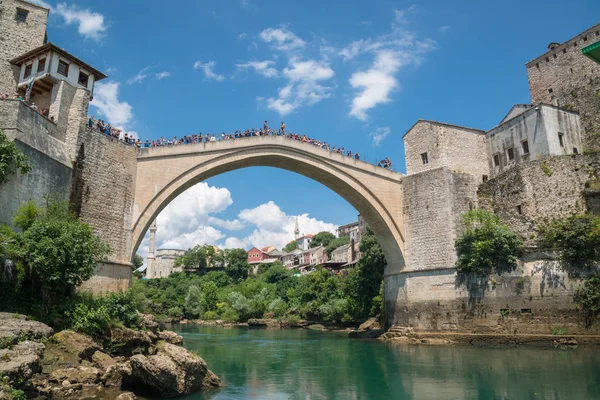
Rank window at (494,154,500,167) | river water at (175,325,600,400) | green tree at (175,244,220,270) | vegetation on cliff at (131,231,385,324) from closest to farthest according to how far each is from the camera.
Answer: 1. river water at (175,325,600,400)
2. window at (494,154,500,167)
3. vegetation on cliff at (131,231,385,324)
4. green tree at (175,244,220,270)

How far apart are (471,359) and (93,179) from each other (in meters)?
13.1

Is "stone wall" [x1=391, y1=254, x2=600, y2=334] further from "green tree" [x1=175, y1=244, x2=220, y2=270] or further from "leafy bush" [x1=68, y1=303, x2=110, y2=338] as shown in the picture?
"green tree" [x1=175, y1=244, x2=220, y2=270]

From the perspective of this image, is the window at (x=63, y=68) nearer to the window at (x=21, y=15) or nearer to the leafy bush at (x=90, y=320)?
the window at (x=21, y=15)

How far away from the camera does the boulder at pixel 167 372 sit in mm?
8492

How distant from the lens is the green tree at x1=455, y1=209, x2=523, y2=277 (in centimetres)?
1681

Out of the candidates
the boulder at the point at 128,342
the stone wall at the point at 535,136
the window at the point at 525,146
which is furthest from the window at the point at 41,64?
the window at the point at 525,146

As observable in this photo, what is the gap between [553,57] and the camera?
83.7 ft

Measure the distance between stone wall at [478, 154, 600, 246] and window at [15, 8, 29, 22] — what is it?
20.1 m

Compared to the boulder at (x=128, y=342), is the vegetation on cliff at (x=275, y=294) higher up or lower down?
higher up

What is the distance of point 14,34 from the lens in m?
16.5

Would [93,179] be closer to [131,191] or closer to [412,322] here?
[131,191]

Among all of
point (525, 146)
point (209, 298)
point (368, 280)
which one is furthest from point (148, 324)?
point (209, 298)

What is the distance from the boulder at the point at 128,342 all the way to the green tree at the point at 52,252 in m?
1.59

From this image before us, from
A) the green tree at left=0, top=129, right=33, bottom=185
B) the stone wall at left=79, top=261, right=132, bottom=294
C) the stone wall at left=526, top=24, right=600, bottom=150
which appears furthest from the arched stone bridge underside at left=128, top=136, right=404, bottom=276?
the stone wall at left=526, top=24, right=600, bottom=150
